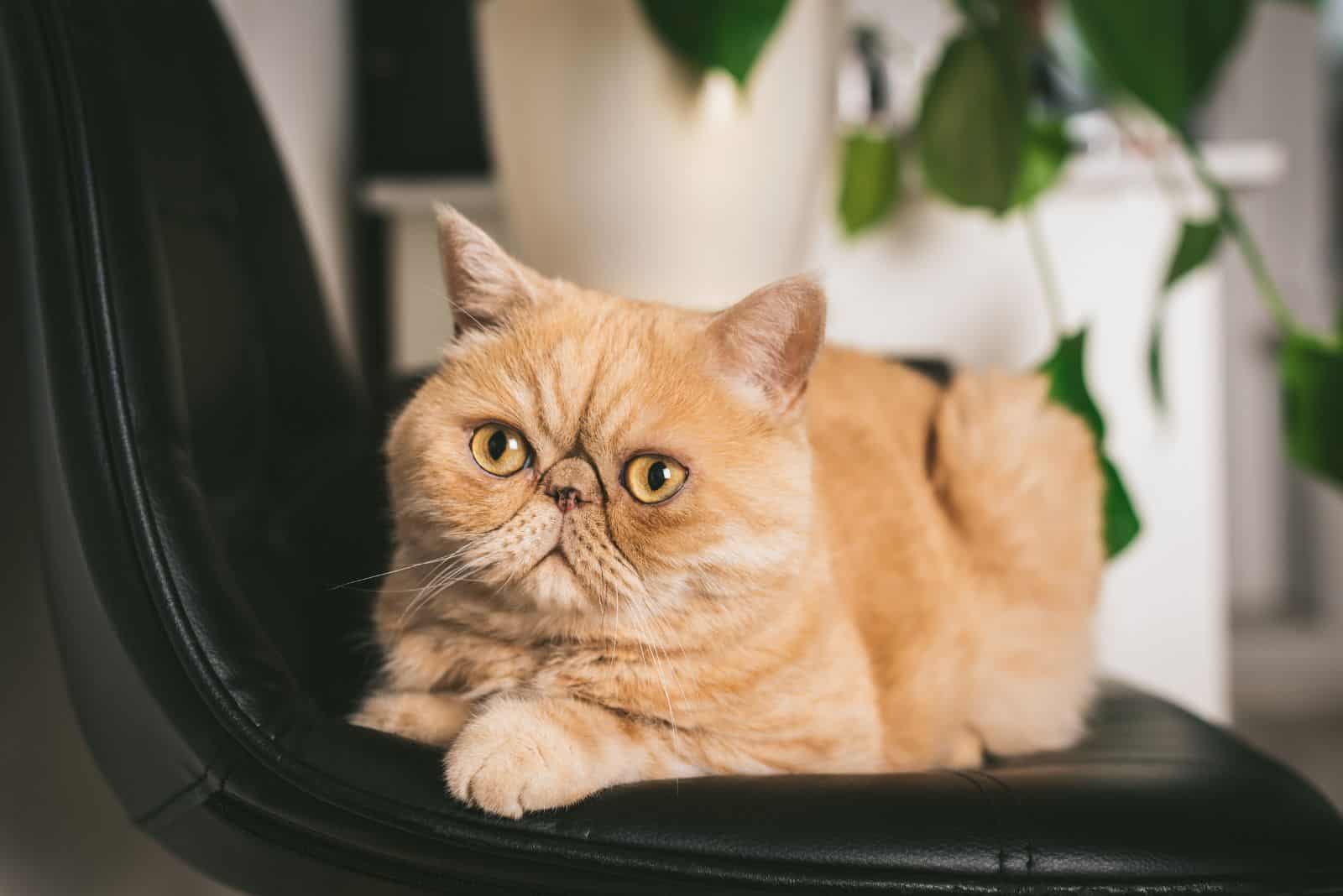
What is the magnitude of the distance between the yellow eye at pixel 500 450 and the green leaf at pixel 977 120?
0.81 meters

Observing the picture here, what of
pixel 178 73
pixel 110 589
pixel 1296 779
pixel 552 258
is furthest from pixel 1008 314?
pixel 110 589

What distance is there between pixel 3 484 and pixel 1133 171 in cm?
169

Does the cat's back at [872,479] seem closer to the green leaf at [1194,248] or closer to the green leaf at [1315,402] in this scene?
the green leaf at [1194,248]

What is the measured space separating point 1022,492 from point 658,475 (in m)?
0.60

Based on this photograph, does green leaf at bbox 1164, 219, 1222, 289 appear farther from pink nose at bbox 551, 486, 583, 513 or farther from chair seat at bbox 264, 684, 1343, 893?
pink nose at bbox 551, 486, 583, 513

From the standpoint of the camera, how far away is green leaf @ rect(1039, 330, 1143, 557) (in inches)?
47.6

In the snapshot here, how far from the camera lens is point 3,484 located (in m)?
0.85

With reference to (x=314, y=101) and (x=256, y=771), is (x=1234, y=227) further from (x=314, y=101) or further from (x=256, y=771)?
(x=314, y=101)

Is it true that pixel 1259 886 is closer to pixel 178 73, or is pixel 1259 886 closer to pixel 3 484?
pixel 3 484

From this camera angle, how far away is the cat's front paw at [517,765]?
2.10ft

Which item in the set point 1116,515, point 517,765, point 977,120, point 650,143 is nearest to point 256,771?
point 517,765

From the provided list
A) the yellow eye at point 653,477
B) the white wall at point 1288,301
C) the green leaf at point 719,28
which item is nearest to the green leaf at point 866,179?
the green leaf at point 719,28

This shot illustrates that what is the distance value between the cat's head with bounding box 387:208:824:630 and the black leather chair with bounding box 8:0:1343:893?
15cm

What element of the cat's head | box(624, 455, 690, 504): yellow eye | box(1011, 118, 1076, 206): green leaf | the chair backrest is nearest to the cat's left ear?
the cat's head
